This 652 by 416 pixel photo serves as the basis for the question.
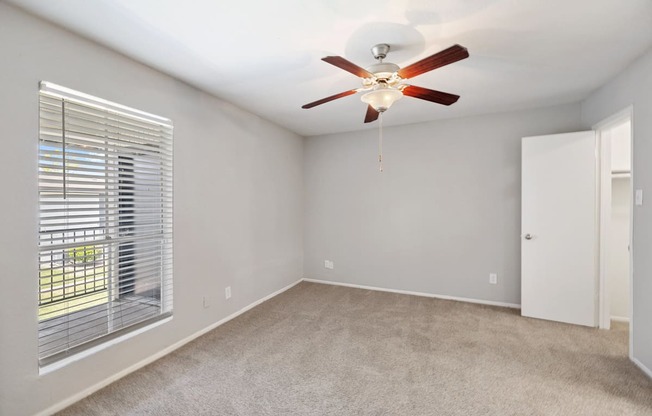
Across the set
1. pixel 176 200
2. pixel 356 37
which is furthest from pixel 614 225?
pixel 176 200

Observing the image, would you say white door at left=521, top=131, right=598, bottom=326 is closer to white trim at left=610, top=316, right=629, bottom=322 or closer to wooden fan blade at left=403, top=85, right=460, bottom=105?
white trim at left=610, top=316, right=629, bottom=322

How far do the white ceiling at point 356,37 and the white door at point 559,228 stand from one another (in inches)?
24.8

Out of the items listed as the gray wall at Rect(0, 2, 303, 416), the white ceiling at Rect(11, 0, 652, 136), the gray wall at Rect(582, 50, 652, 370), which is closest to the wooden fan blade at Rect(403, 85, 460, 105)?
the white ceiling at Rect(11, 0, 652, 136)

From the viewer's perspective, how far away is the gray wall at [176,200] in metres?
1.60

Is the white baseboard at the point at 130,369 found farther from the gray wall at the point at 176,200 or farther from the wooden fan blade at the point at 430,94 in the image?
the wooden fan blade at the point at 430,94

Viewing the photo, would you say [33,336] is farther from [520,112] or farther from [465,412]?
Result: [520,112]

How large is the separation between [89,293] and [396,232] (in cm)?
345

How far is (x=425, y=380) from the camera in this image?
2061mm

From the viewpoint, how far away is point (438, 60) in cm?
156

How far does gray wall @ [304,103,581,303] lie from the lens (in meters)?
3.50

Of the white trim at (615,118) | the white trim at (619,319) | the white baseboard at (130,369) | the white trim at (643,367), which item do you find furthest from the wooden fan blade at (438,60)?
the white trim at (619,319)

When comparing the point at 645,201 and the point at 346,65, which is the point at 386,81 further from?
the point at 645,201

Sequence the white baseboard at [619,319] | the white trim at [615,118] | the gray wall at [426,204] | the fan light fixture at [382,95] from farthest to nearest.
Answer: the gray wall at [426,204], the white baseboard at [619,319], the white trim at [615,118], the fan light fixture at [382,95]

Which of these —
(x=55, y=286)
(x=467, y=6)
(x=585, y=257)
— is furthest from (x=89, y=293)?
(x=585, y=257)
